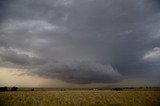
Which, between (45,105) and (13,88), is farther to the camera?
(13,88)

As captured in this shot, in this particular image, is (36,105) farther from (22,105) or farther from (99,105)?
(99,105)

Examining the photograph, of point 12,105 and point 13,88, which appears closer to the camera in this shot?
point 12,105

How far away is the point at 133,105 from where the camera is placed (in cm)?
2461

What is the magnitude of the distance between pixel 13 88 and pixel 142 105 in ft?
297

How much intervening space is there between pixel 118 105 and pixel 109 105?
1077mm

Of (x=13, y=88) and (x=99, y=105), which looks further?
(x=13, y=88)

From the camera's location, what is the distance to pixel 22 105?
24953mm

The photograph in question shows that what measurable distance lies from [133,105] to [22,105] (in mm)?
13427

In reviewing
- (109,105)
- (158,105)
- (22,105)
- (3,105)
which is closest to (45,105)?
(22,105)

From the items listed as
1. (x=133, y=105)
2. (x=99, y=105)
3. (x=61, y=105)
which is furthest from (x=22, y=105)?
(x=133, y=105)

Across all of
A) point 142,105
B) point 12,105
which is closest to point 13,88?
point 12,105

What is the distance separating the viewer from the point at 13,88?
342 ft

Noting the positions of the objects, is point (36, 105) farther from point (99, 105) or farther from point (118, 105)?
point (118, 105)

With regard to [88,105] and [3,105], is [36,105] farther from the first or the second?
[88,105]
